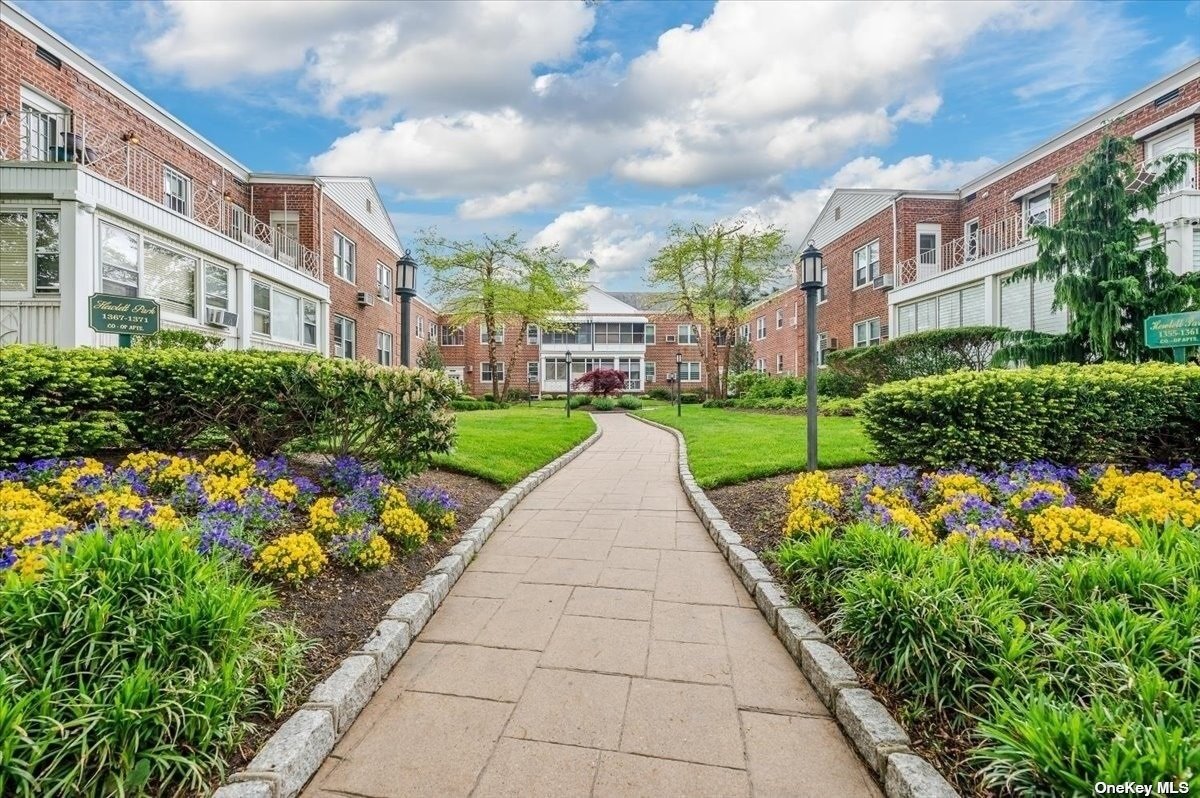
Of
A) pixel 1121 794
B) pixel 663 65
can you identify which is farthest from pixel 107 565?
pixel 663 65

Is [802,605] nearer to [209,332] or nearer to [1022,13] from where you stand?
[1022,13]

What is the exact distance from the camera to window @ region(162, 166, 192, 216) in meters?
14.0

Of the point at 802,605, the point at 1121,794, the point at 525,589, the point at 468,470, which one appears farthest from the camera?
the point at 468,470

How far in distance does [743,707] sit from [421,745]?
1.31 m

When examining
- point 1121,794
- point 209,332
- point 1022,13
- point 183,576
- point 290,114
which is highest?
point 290,114

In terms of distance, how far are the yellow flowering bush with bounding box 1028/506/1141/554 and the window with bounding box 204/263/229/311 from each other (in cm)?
1518

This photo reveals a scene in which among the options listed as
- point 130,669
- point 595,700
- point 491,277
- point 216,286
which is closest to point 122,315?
point 130,669

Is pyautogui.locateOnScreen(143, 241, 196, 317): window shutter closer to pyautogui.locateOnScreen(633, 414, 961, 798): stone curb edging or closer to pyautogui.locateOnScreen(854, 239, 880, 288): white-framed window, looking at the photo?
pyautogui.locateOnScreen(633, 414, 961, 798): stone curb edging

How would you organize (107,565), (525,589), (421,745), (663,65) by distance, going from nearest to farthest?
(421,745)
(107,565)
(525,589)
(663,65)

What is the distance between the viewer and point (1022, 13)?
24.3ft

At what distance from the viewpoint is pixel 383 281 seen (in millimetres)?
24125

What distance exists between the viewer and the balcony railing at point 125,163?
10.4 metres

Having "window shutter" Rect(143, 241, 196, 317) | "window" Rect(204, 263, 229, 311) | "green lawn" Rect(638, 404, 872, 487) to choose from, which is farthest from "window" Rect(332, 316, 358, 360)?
"green lawn" Rect(638, 404, 872, 487)

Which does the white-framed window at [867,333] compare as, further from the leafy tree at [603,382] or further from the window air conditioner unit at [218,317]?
the window air conditioner unit at [218,317]
